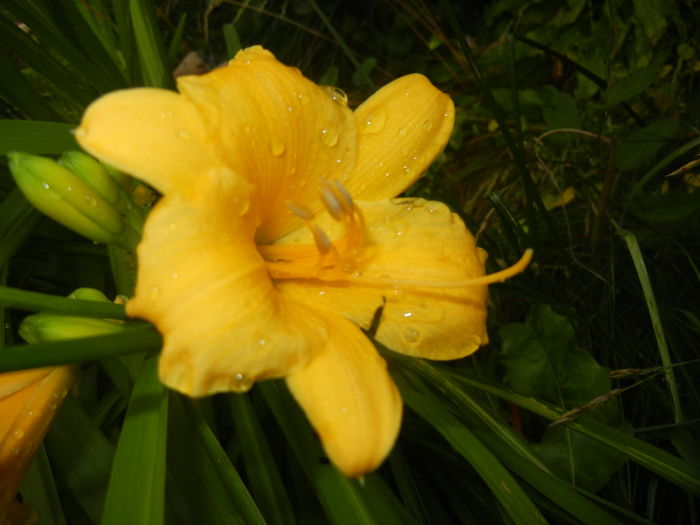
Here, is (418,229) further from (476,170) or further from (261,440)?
(476,170)

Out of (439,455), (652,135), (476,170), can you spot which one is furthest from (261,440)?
(476,170)

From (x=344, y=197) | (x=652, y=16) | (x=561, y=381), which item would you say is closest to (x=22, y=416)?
(x=344, y=197)

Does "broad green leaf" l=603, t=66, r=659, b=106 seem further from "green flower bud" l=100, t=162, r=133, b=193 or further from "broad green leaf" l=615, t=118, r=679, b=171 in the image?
"green flower bud" l=100, t=162, r=133, b=193

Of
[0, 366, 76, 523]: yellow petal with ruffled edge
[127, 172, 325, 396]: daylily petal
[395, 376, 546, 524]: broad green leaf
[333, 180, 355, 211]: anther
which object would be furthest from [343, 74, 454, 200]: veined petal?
[0, 366, 76, 523]: yellow petal with ruffled edge

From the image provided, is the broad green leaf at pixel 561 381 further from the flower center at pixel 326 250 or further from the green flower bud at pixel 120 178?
the green flower bud at pixel 120 178

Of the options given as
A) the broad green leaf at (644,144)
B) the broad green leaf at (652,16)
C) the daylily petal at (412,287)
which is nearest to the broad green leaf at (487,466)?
the daylily petal at (412,287)

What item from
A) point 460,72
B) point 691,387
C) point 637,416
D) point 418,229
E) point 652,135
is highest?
point 418,229

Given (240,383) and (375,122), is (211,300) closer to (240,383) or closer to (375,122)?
(240,383)
